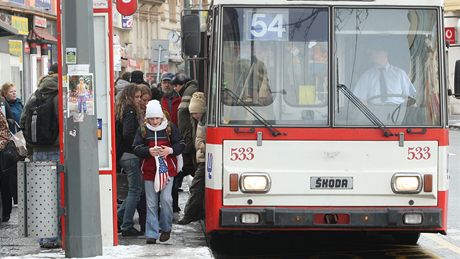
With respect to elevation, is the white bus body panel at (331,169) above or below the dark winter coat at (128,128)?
below

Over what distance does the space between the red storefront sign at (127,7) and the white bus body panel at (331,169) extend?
21.0 ft

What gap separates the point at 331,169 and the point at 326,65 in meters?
1.00

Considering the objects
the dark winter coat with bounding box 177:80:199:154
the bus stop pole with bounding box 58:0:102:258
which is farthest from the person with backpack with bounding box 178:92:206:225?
the bus stop pole with bounding box 58:0:102:258

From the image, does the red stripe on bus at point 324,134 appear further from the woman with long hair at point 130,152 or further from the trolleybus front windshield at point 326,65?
the woman with long hair at point 130,152

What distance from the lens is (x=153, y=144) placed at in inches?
481

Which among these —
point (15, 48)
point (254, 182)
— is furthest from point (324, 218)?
point (15, 48)

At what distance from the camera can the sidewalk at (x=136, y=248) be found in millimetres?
11281

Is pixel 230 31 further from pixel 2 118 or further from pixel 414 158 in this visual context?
pixel 2 118

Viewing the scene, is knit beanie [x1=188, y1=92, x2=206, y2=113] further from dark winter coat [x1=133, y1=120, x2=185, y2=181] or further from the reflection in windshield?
the reflection in windshield

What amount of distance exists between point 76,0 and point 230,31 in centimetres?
152

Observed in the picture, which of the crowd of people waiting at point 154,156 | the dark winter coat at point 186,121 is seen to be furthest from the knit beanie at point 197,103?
the dark winter coat at point 186,121

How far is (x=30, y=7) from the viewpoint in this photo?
36875mm

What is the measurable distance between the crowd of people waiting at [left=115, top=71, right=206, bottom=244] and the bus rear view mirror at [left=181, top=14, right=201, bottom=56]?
3.33 feet

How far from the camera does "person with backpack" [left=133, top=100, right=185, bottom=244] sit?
39.9 feet
